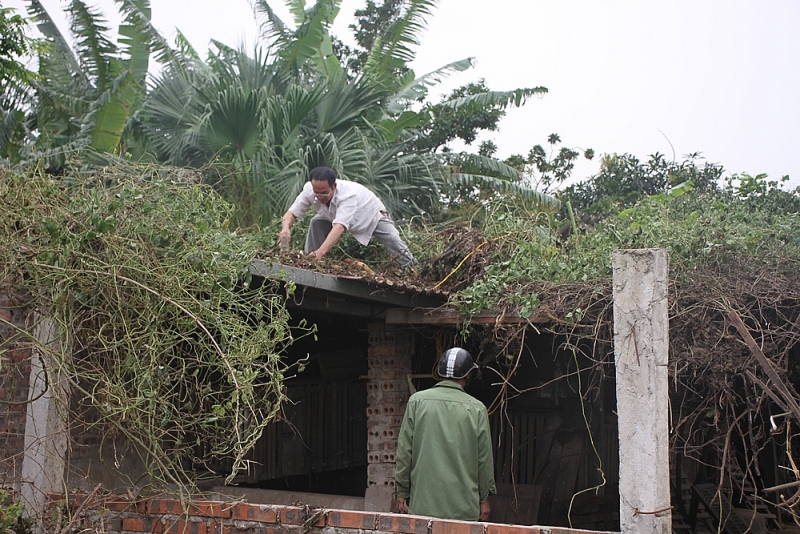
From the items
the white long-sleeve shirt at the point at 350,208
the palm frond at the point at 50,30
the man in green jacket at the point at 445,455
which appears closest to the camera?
the man in green jacket at the point at 445,455

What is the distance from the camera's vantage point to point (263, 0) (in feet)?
49.7

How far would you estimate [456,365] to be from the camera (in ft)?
17.3

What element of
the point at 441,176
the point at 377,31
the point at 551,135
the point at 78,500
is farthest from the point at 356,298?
the point at 377,31

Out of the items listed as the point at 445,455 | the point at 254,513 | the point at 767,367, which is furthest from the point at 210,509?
the point at 767,367

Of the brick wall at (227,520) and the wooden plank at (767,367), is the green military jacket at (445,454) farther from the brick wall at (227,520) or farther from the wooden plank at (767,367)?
the wooden plank at (767,367)

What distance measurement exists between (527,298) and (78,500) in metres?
3.35

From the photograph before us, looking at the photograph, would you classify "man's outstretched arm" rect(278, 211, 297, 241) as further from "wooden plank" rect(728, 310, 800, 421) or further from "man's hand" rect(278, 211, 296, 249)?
"wooden plank" rect(728, 310, 800, 421)

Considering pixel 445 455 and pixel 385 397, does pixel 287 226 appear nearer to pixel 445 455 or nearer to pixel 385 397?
pixel 385 397

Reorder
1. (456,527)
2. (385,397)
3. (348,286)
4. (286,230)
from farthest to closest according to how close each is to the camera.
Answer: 1. (286,230)
2. (385,397)
3. (348,286)
4. (456,527)

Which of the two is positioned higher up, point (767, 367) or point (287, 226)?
point (287, 226)

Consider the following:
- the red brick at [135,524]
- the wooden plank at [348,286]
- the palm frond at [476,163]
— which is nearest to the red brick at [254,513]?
the red brick at [135,524]

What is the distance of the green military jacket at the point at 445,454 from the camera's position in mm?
5047

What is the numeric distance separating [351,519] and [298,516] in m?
0.35

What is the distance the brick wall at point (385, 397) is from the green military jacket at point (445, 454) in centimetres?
205
